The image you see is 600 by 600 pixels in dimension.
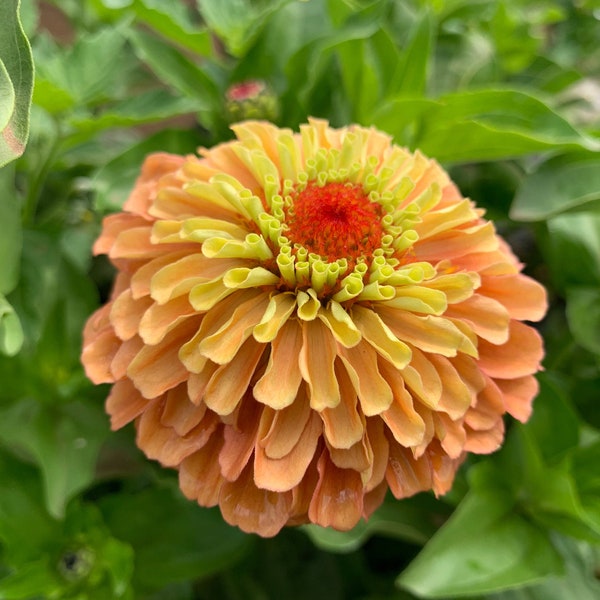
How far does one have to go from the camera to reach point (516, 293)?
33cm

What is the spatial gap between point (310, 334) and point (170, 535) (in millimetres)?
→ 257

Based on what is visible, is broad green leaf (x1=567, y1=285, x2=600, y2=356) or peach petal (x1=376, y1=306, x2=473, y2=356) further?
broad green leaf (x1=567, y1=285, x2=600, y2=356)

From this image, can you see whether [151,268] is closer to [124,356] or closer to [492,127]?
[124,356]

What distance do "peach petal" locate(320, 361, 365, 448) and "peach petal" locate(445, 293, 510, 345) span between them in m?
0.06

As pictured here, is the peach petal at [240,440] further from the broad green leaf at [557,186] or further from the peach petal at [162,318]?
the broad green leaf at [557,186]

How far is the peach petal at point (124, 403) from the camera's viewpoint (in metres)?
0.30

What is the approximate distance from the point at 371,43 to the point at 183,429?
13.2 inches

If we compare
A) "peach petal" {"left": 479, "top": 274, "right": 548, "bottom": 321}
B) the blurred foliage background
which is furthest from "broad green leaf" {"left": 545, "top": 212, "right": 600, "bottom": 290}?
"peach petal" {"left": 479, "top": 274, "right": 548, "bottom": 321}

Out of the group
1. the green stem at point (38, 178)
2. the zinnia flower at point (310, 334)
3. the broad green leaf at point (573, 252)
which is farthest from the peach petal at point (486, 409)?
the green stem at point (38, 178)

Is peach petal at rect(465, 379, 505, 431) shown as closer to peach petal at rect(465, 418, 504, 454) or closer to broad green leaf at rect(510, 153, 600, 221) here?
peach petal at rect(465, 418, 504, 454)

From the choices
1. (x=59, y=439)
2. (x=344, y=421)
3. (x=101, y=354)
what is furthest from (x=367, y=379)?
(x=59, y=439)

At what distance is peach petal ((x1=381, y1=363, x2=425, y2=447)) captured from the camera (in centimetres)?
27

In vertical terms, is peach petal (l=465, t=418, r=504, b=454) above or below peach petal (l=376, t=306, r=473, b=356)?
below

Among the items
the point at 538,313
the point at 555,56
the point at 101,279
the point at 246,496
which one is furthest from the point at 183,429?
the point at 555,56
